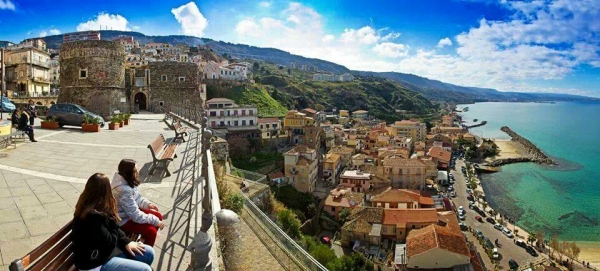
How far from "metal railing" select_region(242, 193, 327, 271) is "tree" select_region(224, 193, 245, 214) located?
76 centimetres

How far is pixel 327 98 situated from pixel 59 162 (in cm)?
9516

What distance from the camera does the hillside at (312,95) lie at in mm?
56719

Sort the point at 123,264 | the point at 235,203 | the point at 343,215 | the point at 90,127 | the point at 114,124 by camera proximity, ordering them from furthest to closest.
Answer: the point at 343,215 → the point at 114,124 → the point at 90,127 → the point at 235,203 → the point at 123,264

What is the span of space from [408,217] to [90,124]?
21.3m

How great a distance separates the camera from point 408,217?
26328mm

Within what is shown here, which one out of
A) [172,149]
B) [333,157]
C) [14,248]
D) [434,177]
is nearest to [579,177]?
[434,177]

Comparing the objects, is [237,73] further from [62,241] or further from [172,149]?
[62,241]

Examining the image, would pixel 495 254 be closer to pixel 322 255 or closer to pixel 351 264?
pixel 351 264

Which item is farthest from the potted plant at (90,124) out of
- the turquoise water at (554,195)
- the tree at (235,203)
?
the turquoise water at (554,195)

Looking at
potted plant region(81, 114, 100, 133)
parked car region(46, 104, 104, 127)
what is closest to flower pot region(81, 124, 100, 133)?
potted plant region(81, 114, 100, 133)

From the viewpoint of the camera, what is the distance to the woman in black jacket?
264 cm

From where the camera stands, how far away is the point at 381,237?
25.7 metres

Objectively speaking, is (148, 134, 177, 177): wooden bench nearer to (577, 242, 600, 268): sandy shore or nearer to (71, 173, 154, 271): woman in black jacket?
(71, 173, 154, 271): woman in black jacket

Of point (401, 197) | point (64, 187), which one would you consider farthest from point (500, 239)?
point (64, 187)
